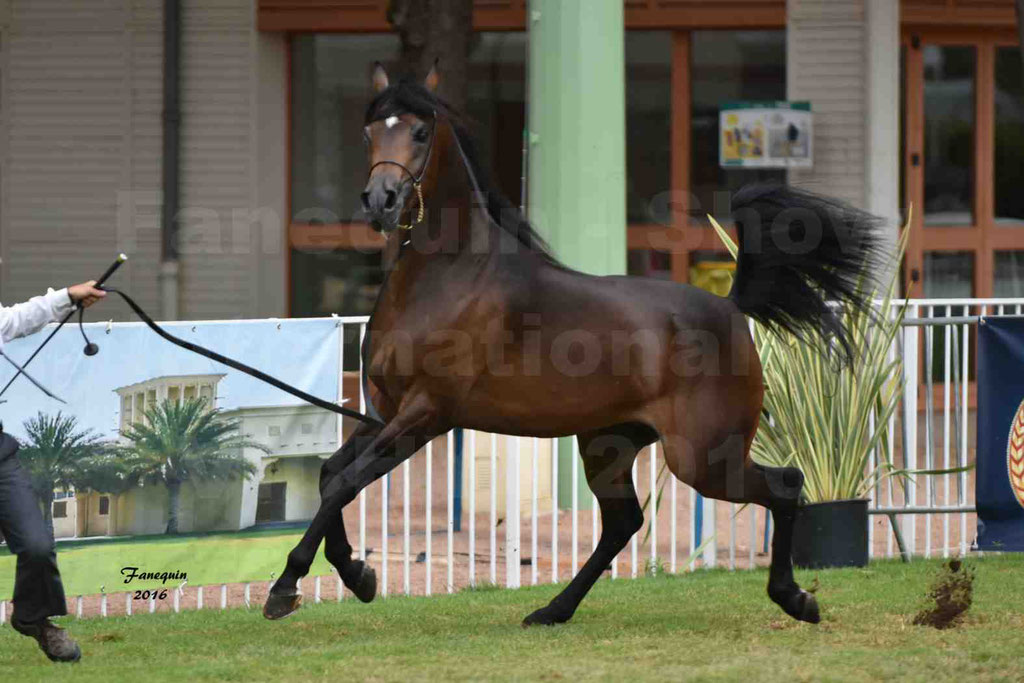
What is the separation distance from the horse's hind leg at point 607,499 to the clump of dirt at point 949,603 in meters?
1.19

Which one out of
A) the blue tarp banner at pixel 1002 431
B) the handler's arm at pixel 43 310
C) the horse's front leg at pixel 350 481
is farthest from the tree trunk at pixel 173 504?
the blue tarp banner at pixel 1002 431

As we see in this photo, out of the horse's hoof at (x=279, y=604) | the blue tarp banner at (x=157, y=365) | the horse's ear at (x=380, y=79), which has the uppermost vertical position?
the horse's ear at (x=380, y=79)

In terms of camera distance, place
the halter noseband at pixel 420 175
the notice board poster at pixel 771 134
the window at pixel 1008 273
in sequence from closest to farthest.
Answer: the halter noseband at pixel 420 175 → the notice board poster at pixel 771 134 → the window at pixel 1008 273

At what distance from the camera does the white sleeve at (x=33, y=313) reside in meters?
5.23

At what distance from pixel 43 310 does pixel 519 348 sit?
1704 mm

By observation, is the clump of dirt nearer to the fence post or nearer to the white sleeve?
the fence post

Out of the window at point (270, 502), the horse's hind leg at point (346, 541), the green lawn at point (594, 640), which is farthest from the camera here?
the window at point (270, 502)

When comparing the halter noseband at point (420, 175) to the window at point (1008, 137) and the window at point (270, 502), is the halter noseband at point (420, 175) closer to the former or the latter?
the window at point (270, 502)

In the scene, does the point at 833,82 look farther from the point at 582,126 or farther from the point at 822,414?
the point at 822,414

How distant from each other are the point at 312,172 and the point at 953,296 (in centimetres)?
614

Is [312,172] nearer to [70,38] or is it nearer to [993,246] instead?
[70,38]

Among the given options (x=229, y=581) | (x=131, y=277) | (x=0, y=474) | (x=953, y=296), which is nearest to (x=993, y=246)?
(x=953, y=296)

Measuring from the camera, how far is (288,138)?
1442cm

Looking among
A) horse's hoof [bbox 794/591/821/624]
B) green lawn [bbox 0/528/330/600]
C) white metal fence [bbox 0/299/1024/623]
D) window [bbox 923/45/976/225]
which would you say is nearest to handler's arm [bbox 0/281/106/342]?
green lawn [bbox 0/528/330/600]
